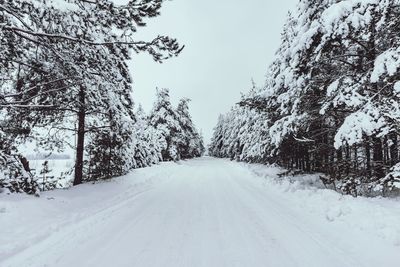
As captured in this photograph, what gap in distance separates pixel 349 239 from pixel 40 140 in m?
11.2

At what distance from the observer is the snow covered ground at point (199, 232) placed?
14.6ft

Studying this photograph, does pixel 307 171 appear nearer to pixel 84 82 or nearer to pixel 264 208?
pixel 264 208

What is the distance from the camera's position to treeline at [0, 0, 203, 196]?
6.61m

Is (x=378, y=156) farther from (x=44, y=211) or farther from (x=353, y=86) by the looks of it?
(x=44, y=211)

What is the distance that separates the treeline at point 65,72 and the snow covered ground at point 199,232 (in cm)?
198

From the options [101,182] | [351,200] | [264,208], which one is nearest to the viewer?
[351,200]

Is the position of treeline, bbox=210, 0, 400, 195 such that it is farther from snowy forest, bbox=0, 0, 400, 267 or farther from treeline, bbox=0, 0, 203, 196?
treeline, bbox=0, 0, 203, 196

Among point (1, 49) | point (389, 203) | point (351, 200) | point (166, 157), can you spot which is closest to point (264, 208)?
point (351, 200)

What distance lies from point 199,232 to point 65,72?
5665 millimetres

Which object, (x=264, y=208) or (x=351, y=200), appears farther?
(x=264, y=208)

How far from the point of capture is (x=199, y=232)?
232 inches

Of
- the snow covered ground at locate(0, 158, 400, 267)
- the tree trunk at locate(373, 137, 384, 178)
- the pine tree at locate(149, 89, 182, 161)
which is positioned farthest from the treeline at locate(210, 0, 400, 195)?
the pine tree at locate(149, 89, 182, 161)

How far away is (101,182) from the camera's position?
1276 cm

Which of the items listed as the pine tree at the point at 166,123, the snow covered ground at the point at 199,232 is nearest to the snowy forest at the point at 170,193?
the snow covered ground at the point at 199,232
